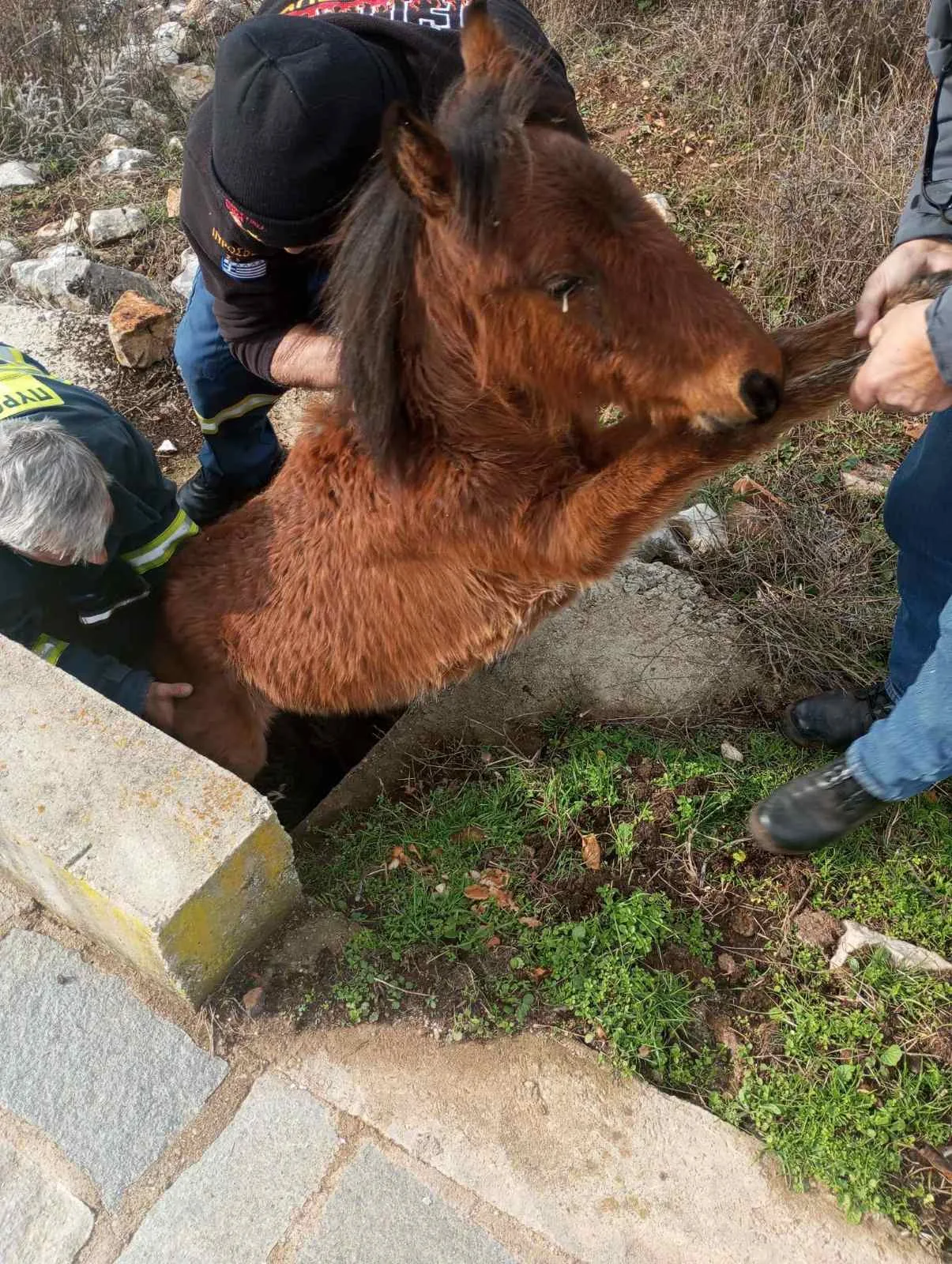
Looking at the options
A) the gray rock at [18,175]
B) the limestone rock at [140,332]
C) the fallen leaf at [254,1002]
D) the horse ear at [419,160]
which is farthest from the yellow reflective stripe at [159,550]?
the gray rock at [18,175]

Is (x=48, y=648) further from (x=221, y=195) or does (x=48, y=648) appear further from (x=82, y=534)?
(x=221, y=195)

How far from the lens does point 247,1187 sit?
2.10 m

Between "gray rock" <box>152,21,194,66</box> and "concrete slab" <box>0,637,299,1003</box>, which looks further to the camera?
"gray rock" <box>152,21,194,66</box>

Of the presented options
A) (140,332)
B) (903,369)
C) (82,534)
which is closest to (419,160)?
(903,369)

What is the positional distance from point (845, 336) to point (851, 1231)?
2.14 m

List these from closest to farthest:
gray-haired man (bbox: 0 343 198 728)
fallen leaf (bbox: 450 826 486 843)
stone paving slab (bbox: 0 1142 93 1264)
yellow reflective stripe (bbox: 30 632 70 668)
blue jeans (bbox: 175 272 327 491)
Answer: stone paving slab (bbox: 0 1142 93 1264)
gray-haired man (bbox: 0 343 198 728)
fallen leaf (bbox: 450 826 486 843)
yellow reflective stripe (bbox: 30 632 70 668)
blue jeans (bbox: 175 272 327 491)

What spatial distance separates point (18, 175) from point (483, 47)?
6.09 meters

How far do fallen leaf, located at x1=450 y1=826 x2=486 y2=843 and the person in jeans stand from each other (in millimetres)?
886

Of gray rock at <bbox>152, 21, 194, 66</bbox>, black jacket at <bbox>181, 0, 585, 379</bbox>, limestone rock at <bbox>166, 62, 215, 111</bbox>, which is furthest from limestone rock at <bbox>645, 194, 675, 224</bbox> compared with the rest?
gray rock at <bbox>152, 21, 194, 66</bbox>

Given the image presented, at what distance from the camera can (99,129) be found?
6938 mm

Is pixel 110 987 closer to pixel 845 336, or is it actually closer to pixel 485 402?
pixel 485 402

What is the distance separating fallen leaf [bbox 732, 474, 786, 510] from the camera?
387 cm

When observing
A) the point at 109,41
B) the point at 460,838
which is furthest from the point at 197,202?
the point at 109,41

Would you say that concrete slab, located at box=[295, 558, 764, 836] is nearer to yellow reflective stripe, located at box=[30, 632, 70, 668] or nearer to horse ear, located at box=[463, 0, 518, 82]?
yellow reflective stripe, located at box=[30, 632, 70, 668]
